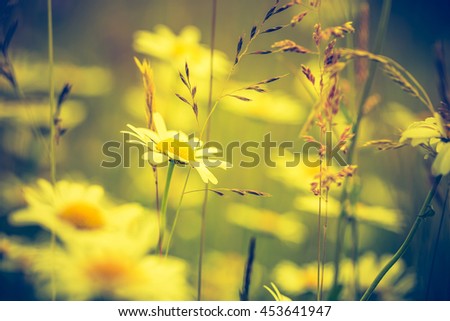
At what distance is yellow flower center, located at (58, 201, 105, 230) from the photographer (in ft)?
2.18

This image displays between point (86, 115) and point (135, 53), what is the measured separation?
0.28m

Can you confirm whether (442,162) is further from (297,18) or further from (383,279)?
(383,279)

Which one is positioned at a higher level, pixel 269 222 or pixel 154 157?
pixel 154 157

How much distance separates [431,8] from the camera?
1.32 m

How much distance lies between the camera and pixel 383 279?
0.97 m

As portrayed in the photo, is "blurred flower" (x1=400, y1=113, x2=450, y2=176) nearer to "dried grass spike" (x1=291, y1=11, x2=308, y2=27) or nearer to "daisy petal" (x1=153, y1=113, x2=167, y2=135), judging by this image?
"dried grass spike" (x1=291, y1=11, x2=308, y2=27)

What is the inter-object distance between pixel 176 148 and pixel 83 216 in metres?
0.17

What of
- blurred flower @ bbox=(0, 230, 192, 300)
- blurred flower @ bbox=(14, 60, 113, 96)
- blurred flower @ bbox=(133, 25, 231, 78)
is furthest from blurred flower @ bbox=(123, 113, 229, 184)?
blurred flower @ bbox=(14, 60, 113, 96)

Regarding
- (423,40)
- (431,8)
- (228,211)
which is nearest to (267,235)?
(228,211)

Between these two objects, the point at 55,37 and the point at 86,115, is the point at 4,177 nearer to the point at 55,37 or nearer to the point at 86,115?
the point at 86,115

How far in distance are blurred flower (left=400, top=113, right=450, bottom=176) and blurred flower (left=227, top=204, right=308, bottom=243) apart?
596 millimetres

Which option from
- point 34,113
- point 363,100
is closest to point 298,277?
point 363,100
